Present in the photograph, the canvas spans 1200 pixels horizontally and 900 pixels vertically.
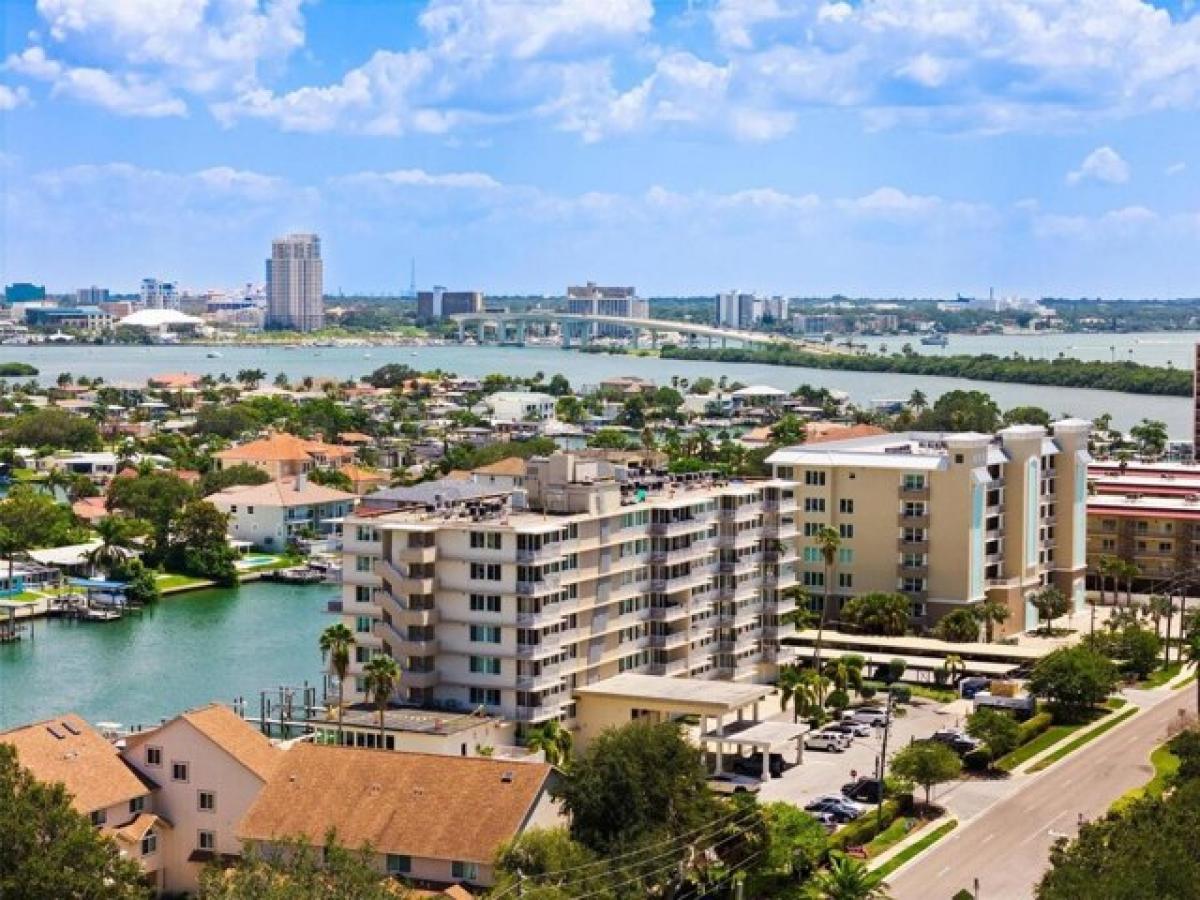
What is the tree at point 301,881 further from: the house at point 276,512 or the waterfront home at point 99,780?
the house at point 276,512

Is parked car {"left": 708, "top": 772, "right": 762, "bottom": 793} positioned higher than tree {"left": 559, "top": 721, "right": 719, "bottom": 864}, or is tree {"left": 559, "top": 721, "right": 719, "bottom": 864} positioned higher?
tree {"left": 559, "top": 721, "right": 719, "bottom": 864}

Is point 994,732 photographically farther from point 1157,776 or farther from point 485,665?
point 485,665

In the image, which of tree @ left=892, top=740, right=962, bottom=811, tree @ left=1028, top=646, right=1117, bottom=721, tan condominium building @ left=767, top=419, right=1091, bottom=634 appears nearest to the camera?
tree @ left=892, top=740, right=962, bottom=811

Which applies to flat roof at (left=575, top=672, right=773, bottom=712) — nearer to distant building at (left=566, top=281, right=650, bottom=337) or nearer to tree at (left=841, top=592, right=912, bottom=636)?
tree at (left=841, top=592, right=912, bottom=636)

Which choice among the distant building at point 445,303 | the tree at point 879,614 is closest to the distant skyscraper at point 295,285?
the distant building at point 445,303

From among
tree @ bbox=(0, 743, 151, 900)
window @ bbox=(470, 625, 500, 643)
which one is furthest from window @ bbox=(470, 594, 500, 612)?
tree @ bbox=(0, 743, 151, 900)

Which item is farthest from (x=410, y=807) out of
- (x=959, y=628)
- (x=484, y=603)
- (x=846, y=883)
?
(x=959, y=628)

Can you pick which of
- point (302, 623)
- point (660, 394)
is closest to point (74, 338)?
point (660, 394)
